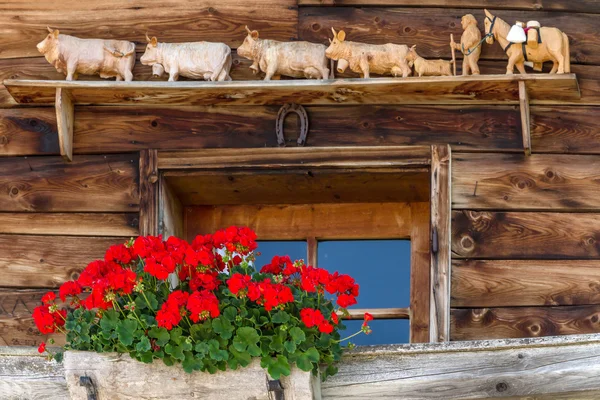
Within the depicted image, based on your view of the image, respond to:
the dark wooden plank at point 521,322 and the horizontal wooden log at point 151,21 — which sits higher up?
the horizontal wooden log at point 151,21

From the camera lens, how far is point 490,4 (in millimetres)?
4457

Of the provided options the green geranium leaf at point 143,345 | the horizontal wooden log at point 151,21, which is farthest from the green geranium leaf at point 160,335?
the horizontal wooden log at point 151,21

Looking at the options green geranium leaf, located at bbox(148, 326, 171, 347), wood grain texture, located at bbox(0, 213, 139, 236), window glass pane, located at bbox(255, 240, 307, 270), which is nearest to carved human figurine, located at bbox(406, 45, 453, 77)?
window glass pane, located at bbox(255, 240, 307, 270)

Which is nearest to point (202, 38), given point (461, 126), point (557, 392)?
point (461, 126)

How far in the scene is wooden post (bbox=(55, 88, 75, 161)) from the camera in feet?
14.0

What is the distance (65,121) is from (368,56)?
3.79ft

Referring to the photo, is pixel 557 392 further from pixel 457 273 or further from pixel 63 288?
pixel 63 288

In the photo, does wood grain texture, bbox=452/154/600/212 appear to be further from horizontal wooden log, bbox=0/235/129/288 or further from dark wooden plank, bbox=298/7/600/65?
horizontal wooden log, bbox=0/235/129/288

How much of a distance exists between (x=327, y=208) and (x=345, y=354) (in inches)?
47.8

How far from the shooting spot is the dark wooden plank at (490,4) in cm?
446

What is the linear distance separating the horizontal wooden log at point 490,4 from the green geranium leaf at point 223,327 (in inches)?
63.9

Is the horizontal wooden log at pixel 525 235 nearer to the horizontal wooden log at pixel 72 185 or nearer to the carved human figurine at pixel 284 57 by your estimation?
the carved human figurine at pixel 284 57

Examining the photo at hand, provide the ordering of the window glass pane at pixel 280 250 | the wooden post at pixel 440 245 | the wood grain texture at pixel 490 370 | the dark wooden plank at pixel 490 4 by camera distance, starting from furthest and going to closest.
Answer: the window glass pane at pixel 280 250 < the dark wooden plank at pixel 490 4 < the wooden post at pixel 440 245 < the wood grain texture at pixel 490 370

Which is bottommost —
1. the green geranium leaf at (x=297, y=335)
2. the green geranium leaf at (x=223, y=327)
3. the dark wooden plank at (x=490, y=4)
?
the green geranium leaf at (x=297, y=335)
